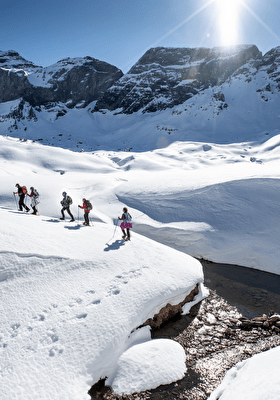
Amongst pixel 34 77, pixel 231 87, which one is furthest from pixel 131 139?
pixel 34 77

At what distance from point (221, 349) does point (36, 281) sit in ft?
19.8

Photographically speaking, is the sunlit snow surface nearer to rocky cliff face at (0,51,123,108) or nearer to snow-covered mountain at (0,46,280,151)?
snow-covered mountain at (0,46,280,151)

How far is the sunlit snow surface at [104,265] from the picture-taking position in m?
5.19

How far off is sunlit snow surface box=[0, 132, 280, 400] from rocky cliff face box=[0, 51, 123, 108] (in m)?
97.1

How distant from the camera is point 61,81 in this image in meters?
102

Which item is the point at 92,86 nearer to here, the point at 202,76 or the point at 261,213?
the point at 202,76

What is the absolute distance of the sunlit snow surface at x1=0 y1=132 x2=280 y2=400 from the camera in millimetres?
5191

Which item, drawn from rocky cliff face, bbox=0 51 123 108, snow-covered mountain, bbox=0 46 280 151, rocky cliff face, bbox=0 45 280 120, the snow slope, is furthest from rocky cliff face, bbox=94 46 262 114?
the snow slope

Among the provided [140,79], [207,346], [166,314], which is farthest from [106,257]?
[140,79]

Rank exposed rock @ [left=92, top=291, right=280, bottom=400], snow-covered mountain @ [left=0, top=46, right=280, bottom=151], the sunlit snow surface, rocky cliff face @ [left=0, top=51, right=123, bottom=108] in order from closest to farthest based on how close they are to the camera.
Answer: the sunlit snow surface
exposed rock @ [left=92, top=291, right=280, bottom=400]
snow-covered mountain @ [left=0, top=46, right=280, bottom=151]
rocky cliff face @ [left=0, top=51, right=123, bottom=108]

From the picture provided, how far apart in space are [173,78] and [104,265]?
102922 millimetres

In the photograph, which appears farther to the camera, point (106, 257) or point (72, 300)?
point (106, 257)

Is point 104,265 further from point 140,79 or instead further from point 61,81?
point 61,81

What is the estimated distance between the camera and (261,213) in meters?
13.0
